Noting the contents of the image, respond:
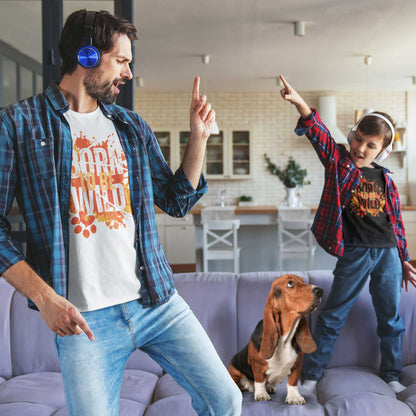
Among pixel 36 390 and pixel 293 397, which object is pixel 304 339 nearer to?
pixel 293 397

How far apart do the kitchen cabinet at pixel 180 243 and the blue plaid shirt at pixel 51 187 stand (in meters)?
4.45

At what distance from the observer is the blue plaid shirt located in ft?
3.31

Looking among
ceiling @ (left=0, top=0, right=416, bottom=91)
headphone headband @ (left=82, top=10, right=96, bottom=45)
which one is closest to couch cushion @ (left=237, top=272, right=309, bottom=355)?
headphone headband @ (left=82, top=10, right=96, bottom=45)

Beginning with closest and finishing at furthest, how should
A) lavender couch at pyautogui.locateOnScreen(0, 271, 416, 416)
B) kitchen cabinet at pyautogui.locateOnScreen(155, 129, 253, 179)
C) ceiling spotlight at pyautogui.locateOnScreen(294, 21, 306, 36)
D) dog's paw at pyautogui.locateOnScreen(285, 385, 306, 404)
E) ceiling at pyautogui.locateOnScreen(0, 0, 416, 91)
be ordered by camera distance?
dog's paw at pyautogui.locateOnScreen(285, 385, 306, 404)
lavender couch at pyautogui.locateOnScreen(0, 271, 416, 416)
ceiling at pyautogui.locateOnScreen(0, 0, 416, 91)
ceiling spotlight at pyautogui.locateOnScreen(294, 21, 306, 36)
kitchen cabinet at pyautogui.locateOnScreen(155, 129, 253, 179)

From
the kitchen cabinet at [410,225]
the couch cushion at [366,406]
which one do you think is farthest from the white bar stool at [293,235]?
the couch cushion at [366,406]

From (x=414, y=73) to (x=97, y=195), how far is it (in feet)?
21.6

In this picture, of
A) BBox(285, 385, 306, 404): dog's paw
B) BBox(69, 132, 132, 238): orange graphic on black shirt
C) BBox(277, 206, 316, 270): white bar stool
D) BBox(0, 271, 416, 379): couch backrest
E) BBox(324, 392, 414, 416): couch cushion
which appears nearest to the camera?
BBox(69, 132, 132, 238): orange graphic on black shirt

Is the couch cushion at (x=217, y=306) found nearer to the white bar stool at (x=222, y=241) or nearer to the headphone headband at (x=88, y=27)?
the headphone headband at (x=88, y=27)

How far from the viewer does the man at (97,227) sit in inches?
39.8

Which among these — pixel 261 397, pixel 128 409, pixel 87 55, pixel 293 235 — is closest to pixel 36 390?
pixel 128 409

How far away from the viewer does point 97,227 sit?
1.07 metres

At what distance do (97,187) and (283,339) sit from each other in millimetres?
1003

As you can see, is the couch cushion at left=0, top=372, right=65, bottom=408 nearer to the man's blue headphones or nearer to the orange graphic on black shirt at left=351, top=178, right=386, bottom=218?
the man's blue headphones

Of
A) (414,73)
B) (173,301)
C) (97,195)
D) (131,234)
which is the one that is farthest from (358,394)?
(414,73)
